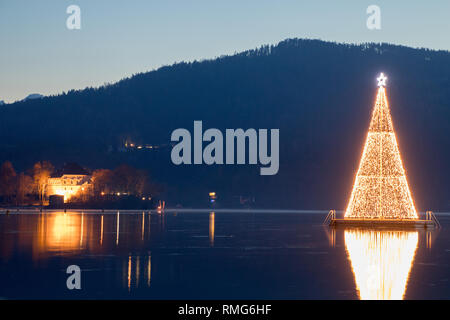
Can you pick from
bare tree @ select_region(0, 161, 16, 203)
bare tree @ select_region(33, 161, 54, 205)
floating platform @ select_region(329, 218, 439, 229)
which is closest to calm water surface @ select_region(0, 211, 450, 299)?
floating platform @ select_region(329, 218, 439, 229)

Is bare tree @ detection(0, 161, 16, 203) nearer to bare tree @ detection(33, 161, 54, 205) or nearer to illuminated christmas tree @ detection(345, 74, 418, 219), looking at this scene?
bare tree @ detection(33, 161, 54, 205)

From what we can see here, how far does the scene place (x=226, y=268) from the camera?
3294cm

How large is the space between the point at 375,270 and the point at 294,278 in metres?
4.24

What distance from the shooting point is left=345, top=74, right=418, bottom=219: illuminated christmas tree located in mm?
62500

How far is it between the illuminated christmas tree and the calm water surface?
1215 cm

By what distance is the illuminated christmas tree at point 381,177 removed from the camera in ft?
205

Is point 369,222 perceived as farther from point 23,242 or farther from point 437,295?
point 437,295

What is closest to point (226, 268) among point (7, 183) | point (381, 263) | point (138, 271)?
point (138, 271)

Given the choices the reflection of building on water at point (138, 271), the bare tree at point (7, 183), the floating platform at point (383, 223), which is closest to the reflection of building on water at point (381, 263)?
the floating platform at point (383, 223)

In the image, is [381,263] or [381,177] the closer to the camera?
[381,263]

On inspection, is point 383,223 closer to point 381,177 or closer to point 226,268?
point 381,177

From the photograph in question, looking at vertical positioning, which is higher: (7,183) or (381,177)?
(7,183)

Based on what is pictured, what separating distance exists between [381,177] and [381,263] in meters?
29.2
